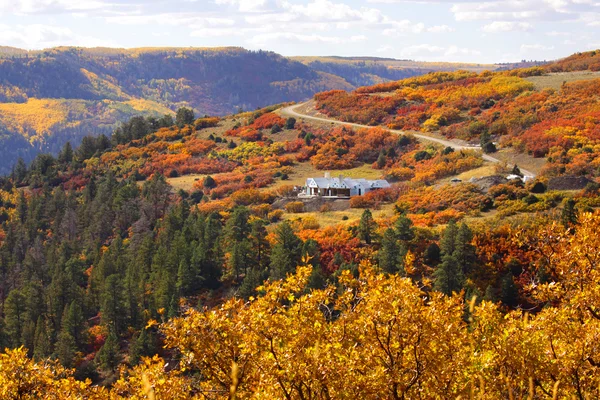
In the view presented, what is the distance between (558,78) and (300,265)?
64031mm

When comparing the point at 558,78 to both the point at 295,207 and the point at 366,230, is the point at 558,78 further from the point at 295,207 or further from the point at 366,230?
the point at 366,230

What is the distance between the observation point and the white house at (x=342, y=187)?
6831 centimetres

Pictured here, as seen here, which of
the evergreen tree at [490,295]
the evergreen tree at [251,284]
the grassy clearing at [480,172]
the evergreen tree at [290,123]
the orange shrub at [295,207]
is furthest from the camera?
the evergreen tree at [290,123]

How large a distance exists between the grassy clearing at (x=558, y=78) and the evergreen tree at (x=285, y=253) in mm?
55533

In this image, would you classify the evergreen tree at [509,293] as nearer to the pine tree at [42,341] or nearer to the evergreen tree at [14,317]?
the pine tree at [42,341]

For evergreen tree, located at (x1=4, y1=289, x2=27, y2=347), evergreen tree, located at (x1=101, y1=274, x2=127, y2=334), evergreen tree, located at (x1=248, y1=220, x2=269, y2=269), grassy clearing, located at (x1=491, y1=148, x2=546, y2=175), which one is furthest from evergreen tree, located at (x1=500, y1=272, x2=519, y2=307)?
evergreen tree, located at (x1=4, y1=289, x2=27, y2=347)

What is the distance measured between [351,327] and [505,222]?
3810cm

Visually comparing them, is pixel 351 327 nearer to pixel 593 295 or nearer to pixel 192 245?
A: pixel 593 295

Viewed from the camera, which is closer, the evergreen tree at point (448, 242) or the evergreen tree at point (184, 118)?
the evergreen tree at point (448, 242)

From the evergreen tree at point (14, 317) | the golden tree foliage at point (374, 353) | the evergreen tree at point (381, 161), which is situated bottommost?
the evergreen tree at point (14, 317)

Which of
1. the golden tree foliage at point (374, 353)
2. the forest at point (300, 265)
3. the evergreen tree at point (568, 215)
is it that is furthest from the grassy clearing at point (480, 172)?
the golden tree foliage at point (374, 353)

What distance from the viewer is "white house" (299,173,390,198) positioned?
68312 mm

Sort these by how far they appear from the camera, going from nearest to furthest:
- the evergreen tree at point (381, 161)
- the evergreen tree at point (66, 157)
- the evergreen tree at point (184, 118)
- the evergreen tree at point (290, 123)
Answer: the evergreen tree at point (381, 161) → the evergreen tree at point (290, 123) → the evergreen tree at point (66, 157) → the evergreen tree at point (184, 118)

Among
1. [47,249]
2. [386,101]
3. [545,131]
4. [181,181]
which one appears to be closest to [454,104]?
[386,101]
